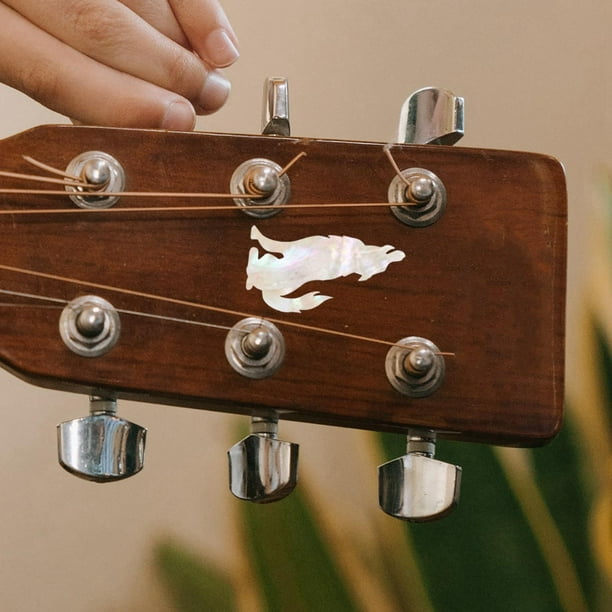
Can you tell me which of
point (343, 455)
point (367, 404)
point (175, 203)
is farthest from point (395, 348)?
point (343, 455)

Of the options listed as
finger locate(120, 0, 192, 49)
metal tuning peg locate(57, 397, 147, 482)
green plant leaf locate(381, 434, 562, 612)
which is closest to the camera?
metal tuning peg locate(57, 397, 147, 482)

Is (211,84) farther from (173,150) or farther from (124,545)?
(124,545)

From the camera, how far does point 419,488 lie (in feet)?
1.61

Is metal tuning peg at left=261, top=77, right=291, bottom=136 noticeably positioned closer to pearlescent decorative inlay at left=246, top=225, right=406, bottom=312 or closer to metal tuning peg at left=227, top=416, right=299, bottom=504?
pearlescent decorative inlay at left=246, top=225, right=406, bottom=312

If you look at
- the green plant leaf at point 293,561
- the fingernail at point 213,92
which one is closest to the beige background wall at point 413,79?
the green plant leaf at point 293,561

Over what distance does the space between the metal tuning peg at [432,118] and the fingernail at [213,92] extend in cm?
13

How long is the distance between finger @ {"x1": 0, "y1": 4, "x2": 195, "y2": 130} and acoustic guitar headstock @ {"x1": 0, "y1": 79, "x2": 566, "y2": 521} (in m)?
0.03

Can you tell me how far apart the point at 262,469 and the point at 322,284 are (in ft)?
0.34

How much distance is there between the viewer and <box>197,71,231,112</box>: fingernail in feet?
1.93

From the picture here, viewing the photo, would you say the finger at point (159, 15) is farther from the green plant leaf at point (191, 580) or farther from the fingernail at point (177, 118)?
the green plant leaf at point (191, 580)

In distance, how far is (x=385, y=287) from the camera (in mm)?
521

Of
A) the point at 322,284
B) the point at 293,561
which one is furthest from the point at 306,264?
the point at 293,561

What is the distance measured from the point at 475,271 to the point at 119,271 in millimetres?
193

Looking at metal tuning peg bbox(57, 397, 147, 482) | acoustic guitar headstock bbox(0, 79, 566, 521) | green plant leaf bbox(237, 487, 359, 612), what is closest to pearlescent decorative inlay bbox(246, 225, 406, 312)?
acoustic guitar headstock bbox(0, 79, 566, 521)
